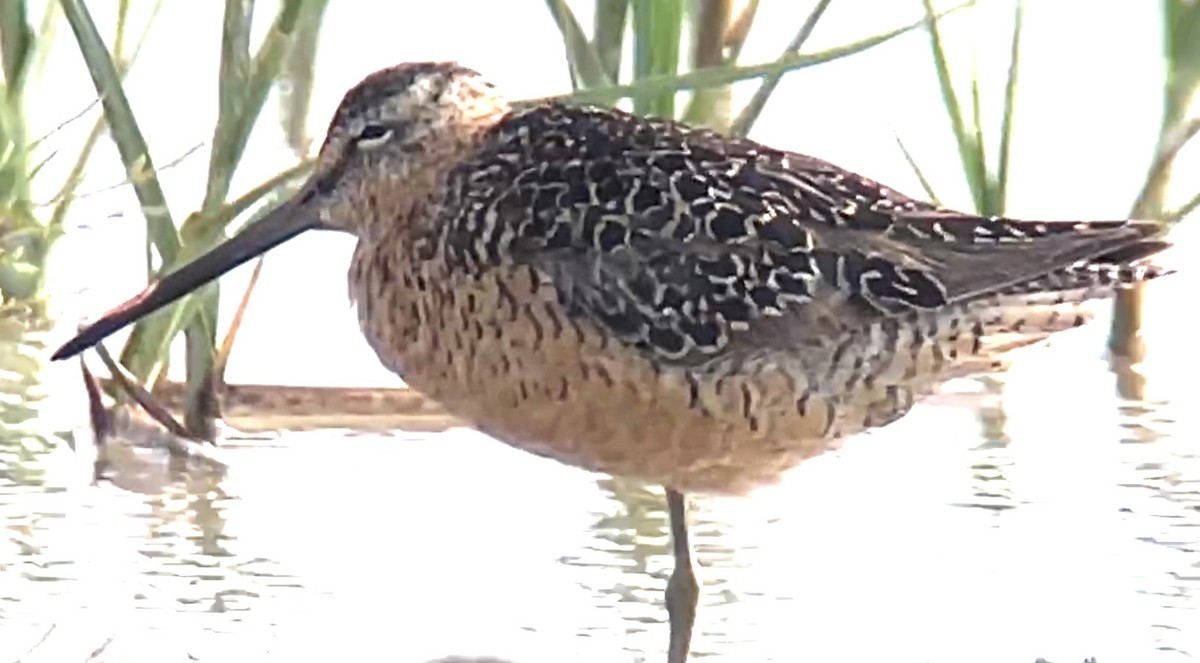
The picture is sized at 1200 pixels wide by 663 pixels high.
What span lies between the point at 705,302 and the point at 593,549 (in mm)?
545

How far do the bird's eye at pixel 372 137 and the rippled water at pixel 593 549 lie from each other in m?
0.49

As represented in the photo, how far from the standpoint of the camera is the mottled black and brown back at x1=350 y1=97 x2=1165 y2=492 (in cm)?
335

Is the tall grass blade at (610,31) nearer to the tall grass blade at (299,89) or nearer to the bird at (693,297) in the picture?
the tall grass blade at (299,89)

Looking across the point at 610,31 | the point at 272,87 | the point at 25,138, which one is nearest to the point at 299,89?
the point at 272,87

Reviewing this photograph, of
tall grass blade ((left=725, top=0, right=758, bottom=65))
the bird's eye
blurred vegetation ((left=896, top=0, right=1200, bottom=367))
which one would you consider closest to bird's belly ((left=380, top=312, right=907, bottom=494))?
the bird's eye

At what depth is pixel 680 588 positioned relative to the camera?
3.51m

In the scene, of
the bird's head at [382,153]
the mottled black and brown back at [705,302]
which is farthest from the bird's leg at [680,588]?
the bird's head at [382,153]

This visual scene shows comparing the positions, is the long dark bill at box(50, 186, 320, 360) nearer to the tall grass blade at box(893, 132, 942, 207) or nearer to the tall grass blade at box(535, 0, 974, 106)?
the tall grass blade at box(535, 0, 974, 106)

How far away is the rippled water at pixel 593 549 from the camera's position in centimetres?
349

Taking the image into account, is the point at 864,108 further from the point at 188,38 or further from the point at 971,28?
the point at 188,38

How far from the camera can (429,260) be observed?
3.46 metres

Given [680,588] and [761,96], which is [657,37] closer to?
[761,96]

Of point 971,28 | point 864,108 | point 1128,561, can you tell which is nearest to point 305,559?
point 1128,561

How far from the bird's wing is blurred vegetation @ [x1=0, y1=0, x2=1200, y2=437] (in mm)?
229
